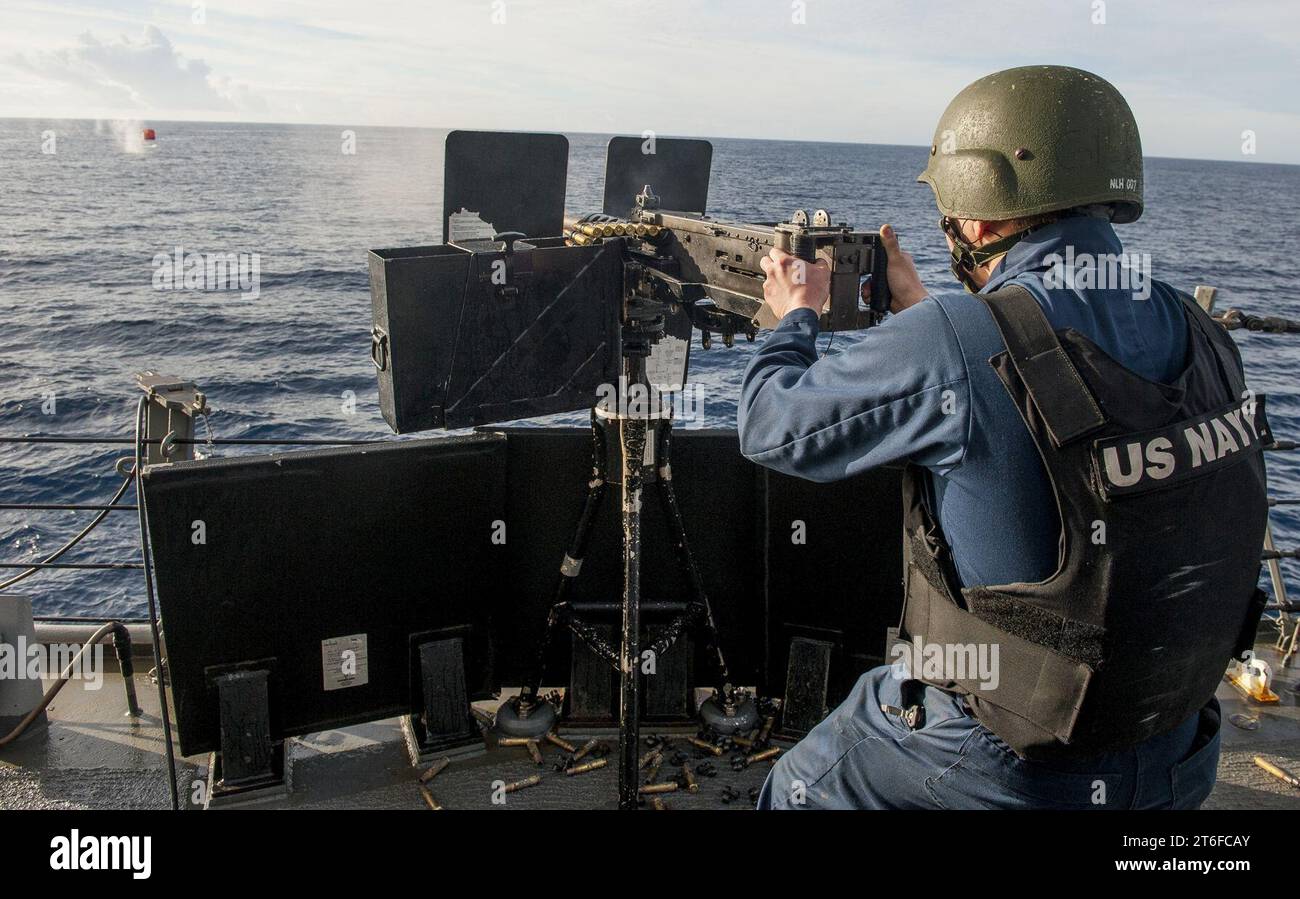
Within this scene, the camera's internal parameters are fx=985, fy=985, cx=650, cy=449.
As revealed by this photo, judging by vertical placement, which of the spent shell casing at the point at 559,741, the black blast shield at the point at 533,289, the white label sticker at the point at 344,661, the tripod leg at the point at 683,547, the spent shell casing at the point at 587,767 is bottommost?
the spent shell casing at the point at 587,767

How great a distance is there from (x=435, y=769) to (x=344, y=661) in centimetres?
71

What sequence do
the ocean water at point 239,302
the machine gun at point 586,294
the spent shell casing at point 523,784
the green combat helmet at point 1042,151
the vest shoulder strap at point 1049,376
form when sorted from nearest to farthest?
the vest shoulder strap at point 1049,376 < the green combat helmet at point 1042,151 < the machine gun at point 586,294 < the spent shell casing at point 523,784 < the ocean water at point 239,302

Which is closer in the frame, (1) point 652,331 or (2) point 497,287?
(2) point 497,287

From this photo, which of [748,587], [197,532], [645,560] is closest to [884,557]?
[748,587]

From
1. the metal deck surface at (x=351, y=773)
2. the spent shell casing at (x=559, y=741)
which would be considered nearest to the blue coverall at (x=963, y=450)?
the metal deck surface at (x=351, y=773)

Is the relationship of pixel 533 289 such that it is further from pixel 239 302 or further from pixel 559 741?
pixel 239 302

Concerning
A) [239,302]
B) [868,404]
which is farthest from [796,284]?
[239,302]

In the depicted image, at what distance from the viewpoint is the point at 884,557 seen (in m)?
5.23

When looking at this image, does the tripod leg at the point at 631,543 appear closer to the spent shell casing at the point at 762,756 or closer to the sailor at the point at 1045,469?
the spent shell casing at the point at 762,756

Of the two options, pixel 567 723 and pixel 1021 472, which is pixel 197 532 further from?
pixel 1021 472

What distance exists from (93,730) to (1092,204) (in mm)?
5282

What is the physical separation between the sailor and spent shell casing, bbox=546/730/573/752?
2519 millimetres

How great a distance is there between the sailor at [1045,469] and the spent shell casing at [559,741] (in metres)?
2.52

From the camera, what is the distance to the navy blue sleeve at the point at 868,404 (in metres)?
2.30
